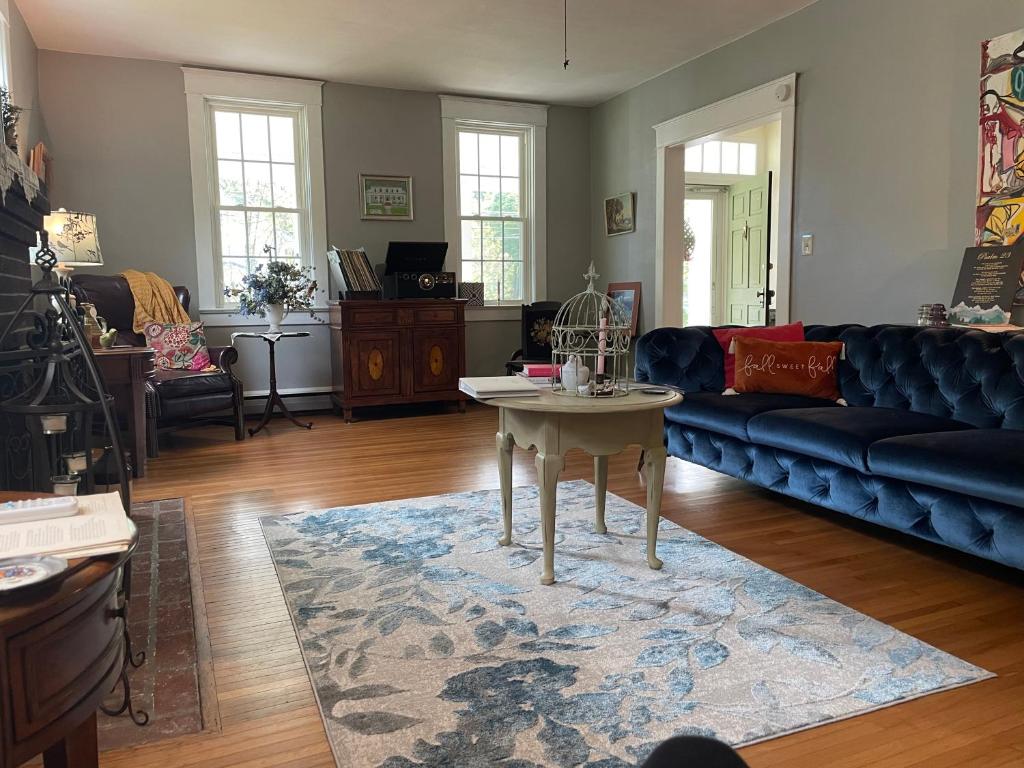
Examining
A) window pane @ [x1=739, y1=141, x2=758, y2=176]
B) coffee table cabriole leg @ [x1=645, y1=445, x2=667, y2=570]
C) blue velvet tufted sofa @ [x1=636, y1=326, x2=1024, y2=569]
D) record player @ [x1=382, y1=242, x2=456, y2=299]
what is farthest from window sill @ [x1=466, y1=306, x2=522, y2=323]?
coffee table cabriole leg @ [x1=645, y1=445, x2=667, y2=570]

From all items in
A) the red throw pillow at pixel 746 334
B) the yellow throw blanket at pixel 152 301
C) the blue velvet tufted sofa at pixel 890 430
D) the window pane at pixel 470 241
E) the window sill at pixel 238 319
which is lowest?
the blue velvet tufted sofa at pixel 890 430

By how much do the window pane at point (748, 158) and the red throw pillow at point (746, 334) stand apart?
13.1 ft

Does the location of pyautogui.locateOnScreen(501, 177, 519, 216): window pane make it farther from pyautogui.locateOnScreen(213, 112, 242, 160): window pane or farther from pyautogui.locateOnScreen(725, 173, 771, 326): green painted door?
pyautogui.locateOnScreen(213, 112, 242, 160): window pane

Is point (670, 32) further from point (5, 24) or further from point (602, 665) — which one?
point (602, 665)

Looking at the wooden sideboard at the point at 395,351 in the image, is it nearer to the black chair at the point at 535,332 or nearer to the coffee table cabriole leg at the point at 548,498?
the black chair at the point at 535,332

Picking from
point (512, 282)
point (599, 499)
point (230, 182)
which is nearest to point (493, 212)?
point (512, 282)

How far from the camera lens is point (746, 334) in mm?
3943

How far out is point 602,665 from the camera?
6.53 feet

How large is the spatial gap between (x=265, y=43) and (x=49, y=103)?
1.65 meters

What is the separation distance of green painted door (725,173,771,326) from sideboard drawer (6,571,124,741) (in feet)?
21.6

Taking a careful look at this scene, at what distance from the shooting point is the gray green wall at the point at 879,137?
376 centimetres

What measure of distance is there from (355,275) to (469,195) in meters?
1.51

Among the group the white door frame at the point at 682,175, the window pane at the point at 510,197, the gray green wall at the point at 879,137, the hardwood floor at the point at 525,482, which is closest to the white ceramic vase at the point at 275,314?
the hardwood floor at the point at 525,482

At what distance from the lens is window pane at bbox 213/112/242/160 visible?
596 centimetres
